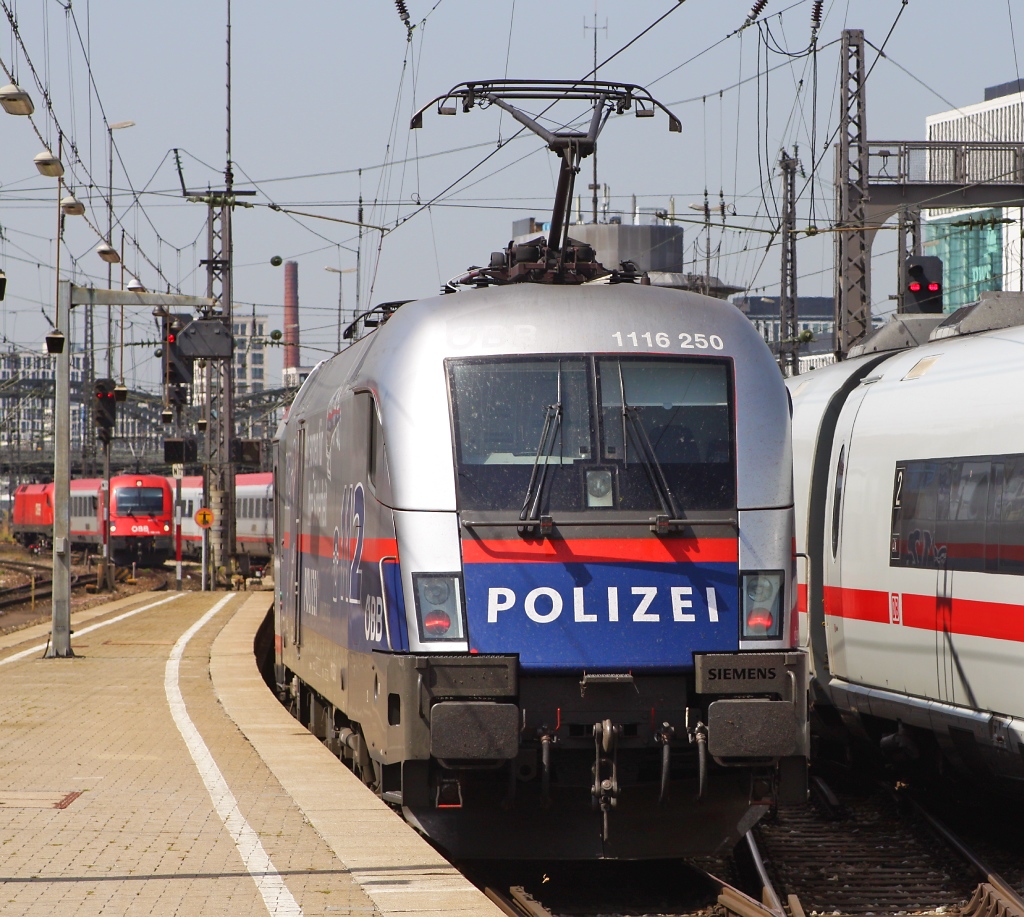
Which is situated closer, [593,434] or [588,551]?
[588,551]

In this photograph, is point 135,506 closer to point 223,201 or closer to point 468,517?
point 223,201

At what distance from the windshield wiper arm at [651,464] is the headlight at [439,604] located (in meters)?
1.21

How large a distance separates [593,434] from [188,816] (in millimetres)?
3137

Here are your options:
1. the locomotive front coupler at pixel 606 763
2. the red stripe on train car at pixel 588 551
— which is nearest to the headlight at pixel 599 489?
the red stripe on train car at pixel 588 551

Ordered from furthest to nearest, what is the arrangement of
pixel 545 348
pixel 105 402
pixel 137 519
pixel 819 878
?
pixel 137 519
pixel 105 402
pixel 819 878
pixel 545 348

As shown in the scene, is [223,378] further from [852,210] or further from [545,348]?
[545,348]

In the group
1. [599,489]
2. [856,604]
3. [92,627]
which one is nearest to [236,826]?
[599,489]

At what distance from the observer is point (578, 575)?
8.33 meters

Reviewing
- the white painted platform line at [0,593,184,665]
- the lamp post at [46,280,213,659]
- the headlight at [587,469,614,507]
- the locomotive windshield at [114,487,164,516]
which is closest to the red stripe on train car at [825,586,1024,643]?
the headlight at [587,469,614,507]

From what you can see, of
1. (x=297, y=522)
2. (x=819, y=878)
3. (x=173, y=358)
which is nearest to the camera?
(x=819, y=878)

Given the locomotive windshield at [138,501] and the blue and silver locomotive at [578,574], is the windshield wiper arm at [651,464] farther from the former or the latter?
the locomotive windshield at [138,501]

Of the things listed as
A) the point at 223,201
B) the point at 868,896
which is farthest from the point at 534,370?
the point at 223,201

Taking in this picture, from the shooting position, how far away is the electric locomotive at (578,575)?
27.1 ft

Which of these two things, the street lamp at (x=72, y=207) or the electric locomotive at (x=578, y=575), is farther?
the street lamp at (x=72, y=207)
